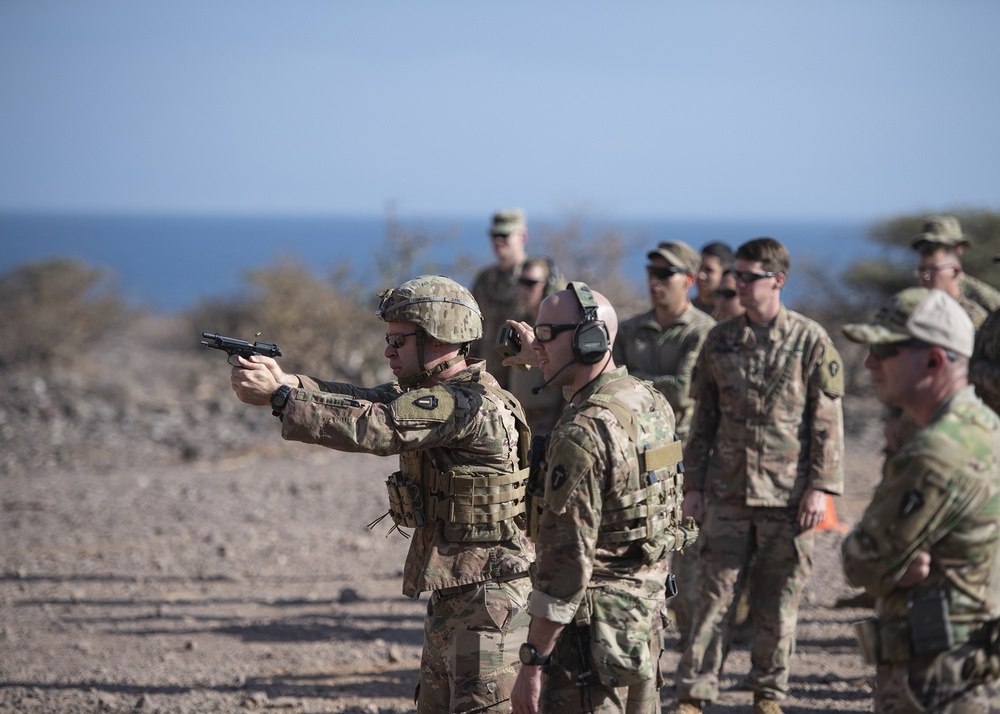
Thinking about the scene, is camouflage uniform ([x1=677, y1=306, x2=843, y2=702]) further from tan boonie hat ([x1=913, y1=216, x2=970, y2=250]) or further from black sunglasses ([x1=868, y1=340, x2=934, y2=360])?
black sunglasses ([x1=868, y1=340, x2=934, y2=360])

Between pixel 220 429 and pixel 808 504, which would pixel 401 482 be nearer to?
pixel 808 504

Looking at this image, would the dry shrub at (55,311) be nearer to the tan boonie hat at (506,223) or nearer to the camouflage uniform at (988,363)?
the tan boonie hat at (506,223)

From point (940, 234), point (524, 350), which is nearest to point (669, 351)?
point (940, 234)

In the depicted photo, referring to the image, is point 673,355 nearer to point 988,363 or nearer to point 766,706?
point 988,363

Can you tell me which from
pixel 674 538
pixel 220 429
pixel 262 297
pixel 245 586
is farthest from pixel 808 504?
pixel 262 297

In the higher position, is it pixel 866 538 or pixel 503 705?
pixel 866 538

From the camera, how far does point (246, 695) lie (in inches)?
238

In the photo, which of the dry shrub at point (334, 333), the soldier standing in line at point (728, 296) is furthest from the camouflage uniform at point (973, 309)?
the dry shrub at point (334, 333)

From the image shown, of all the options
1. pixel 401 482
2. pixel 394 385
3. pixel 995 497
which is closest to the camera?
pixel 995 497

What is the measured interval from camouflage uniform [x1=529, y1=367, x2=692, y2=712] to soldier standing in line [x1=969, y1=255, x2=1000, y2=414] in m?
2.84

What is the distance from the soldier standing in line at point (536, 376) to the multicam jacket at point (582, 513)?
11.9 feet

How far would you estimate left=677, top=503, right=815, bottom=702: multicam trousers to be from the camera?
5.58 meters

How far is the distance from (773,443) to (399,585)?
3736 mm

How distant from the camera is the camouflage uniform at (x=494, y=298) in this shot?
28.5 feet
